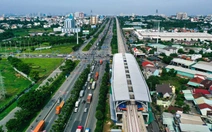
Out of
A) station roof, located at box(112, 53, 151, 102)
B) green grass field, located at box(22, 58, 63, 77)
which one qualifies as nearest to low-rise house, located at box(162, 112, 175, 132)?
station roof, located at box(112, 53, 151, 102)

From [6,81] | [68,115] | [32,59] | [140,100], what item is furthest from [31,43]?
[140,100]

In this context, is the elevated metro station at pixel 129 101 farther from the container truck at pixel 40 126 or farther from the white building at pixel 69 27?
the white building at pixel 69 27

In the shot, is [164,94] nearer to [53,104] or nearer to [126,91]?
[126,91]

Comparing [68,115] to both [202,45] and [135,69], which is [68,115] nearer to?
[135,69]

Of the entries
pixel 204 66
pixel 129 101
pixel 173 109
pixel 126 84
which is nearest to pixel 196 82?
pixel 204 66

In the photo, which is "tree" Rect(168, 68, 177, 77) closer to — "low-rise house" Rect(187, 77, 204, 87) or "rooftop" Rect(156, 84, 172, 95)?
"low-rise house" Rect(187, 77, 204, 87)

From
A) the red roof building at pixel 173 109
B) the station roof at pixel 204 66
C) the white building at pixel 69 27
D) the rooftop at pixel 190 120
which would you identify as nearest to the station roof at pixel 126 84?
the red roof building at pixel 173 109
